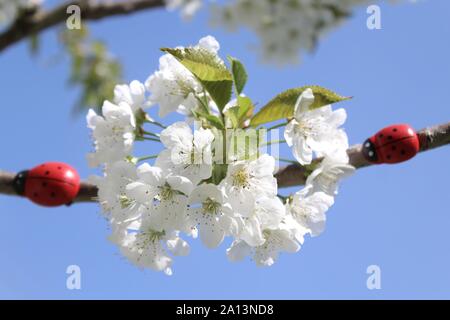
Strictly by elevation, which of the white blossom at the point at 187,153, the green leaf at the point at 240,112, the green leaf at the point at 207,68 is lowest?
the white blossom at the point at 187,153

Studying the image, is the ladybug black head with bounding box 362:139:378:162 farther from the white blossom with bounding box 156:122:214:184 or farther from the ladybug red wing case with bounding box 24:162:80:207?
the ladybug red wing case with bounding box 24:162:80:207

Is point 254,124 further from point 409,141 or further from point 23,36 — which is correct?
point 23,36

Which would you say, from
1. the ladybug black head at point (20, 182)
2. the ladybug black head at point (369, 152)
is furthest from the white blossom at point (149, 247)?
the ladybug black head at point (369, 152)

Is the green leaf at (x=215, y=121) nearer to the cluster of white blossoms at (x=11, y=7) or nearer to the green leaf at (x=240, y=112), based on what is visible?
the green leaf at (x=240, y=112)

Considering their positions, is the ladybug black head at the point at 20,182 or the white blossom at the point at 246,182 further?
the ladybug black head at the point at 20,182

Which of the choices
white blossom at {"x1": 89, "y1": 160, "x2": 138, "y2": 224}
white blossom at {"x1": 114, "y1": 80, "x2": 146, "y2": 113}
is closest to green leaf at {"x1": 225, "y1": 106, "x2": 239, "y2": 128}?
white blossom at {"x1": 89, "y1": 160, "x2": 138, "y2": 224}

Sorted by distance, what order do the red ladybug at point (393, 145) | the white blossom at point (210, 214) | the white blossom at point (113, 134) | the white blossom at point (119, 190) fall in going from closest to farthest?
the white blossom at point (210, 214), the white blossom at point (119, 190), the white blossom at point (113, 134), the red ladybug at point (393, 145)
